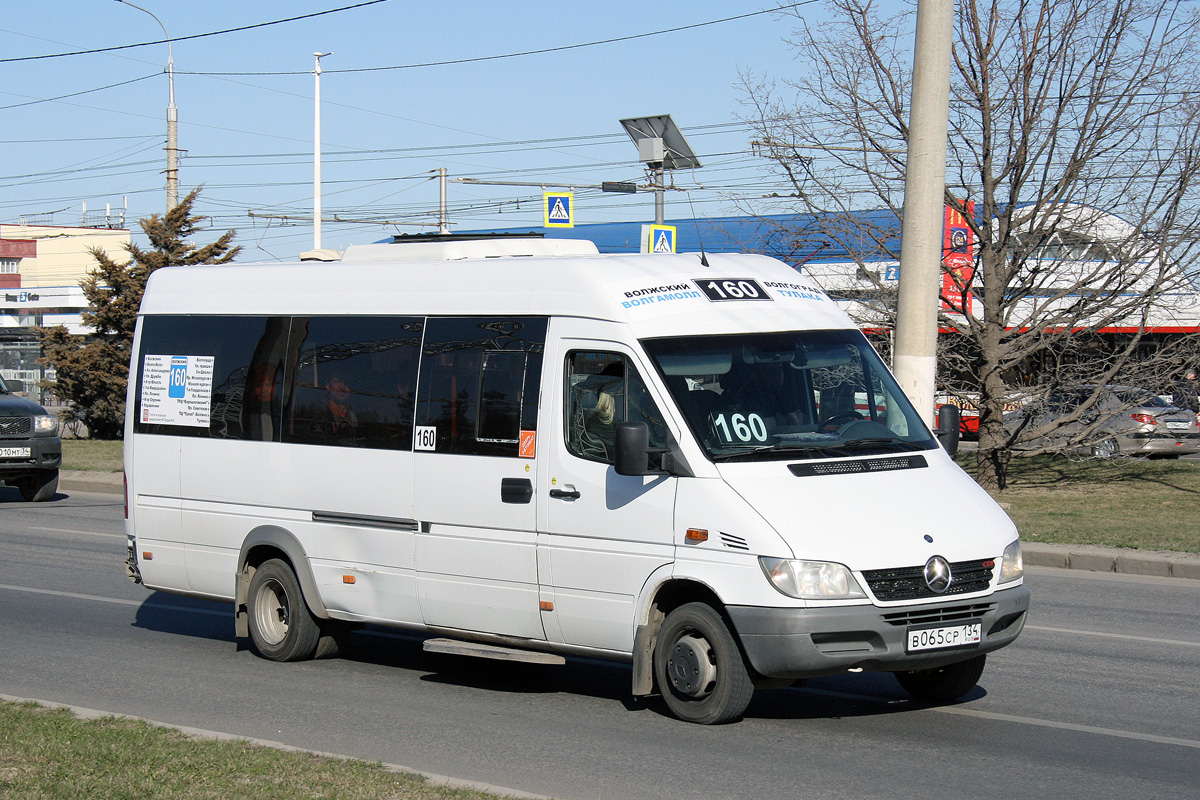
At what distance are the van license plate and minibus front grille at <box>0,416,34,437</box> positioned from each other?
16.7 metres

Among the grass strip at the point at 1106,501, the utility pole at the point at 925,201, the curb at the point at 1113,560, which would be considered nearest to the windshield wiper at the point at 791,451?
the curb at the point at 1113,560

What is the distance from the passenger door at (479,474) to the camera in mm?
7598

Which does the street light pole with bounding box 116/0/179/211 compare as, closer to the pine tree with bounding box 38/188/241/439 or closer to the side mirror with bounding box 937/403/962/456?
the pine tree with bounding box 38/188/241/439

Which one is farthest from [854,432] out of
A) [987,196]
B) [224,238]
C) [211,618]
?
[224,238]

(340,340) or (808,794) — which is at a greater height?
(340,340)

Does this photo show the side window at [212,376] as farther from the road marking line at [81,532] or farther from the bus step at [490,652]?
the road marking line at [81,532]

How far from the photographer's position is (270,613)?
9.14 metres

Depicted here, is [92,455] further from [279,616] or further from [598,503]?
[598,503]

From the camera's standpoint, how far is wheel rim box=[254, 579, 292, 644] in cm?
909

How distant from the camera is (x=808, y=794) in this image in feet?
18.6

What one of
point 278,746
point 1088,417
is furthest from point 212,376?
point 1088,417

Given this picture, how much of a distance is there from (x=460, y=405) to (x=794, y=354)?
2066mm

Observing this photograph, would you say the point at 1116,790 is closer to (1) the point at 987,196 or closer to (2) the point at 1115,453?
(1) the point at 987,196

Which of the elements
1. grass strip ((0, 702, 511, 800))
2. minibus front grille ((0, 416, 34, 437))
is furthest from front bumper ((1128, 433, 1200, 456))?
grass strip ((0, 702, 511, 800))
